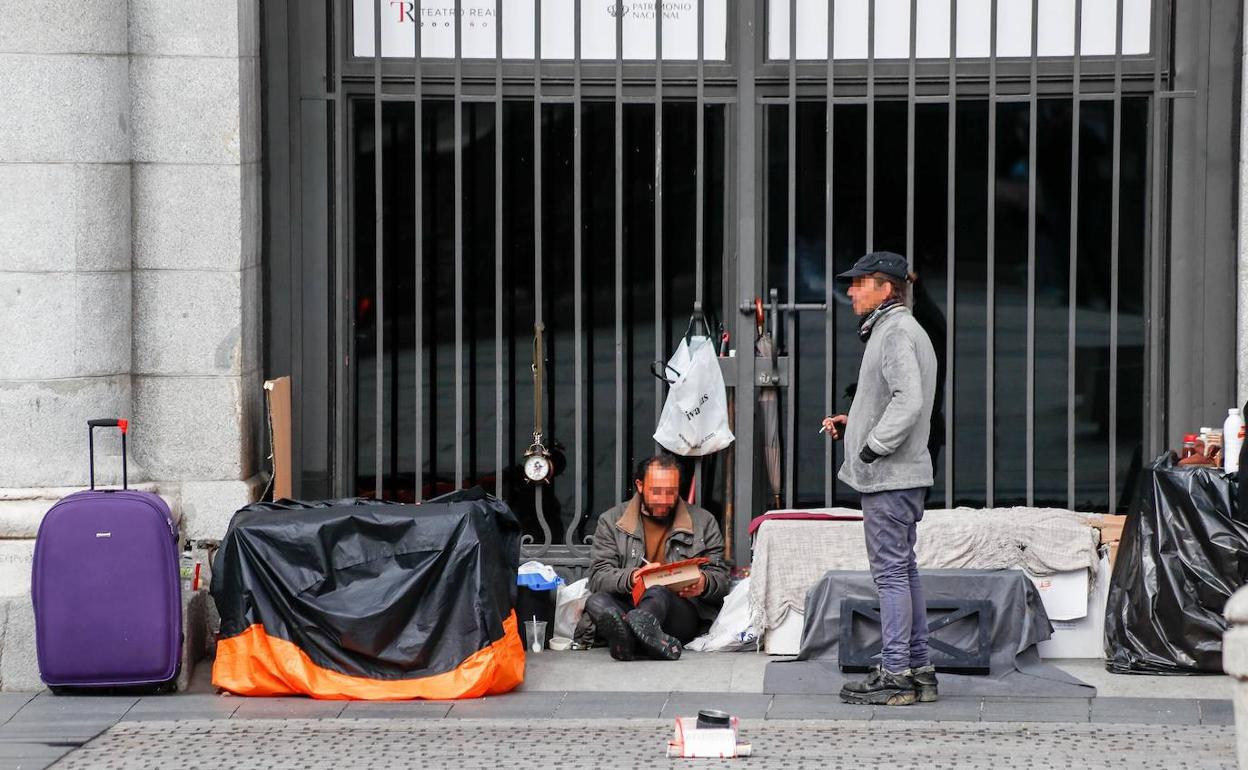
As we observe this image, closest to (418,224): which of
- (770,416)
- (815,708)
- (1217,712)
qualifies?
(770,416)

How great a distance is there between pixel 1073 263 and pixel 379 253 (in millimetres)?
3373

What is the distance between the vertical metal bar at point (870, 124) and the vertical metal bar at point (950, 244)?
364 millimetres

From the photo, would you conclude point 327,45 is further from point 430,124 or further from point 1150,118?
point 1150,118

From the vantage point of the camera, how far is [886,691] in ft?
25.3

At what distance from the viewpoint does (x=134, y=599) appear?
796cm

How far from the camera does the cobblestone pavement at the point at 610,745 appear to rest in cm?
691

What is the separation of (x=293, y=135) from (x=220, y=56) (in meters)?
0.68

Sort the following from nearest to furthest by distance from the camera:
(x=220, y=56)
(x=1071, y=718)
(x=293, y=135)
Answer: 1. (x=1071, y=718)
2. (x=220, y=56)
3. (x=293, y=135)

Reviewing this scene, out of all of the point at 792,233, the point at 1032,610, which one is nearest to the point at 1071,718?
the point at 1032,610

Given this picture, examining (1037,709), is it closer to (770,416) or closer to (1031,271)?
(770,416)

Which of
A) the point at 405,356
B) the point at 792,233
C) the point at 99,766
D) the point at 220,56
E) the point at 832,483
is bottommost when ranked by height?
the point at 99,766

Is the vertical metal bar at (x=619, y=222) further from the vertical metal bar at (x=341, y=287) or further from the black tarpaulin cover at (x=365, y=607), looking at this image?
the black tarpaulin cover at (x=365, y=607)

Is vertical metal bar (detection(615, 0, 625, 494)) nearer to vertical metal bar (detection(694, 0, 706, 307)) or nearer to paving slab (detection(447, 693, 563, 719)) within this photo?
vertical metal bar (detection(694, 0, 706, 307))

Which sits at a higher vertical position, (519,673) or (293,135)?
(293,135)
